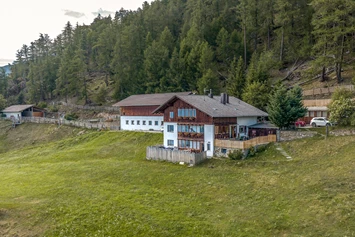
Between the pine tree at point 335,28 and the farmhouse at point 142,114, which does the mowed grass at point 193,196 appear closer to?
the farmhouse at point 142,114

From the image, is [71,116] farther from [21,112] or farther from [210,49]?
[210,49]

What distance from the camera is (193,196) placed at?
82.0 ft

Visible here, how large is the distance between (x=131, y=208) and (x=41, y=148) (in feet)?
120

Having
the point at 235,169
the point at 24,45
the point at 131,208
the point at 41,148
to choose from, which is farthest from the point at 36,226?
the point at 24,45

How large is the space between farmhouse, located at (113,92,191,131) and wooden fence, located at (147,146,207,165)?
581 inches

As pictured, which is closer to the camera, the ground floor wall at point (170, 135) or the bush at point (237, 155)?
the bush at point (237, 155)

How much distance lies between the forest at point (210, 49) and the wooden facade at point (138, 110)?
1269cm

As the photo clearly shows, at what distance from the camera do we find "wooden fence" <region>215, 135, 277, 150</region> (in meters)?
33.9

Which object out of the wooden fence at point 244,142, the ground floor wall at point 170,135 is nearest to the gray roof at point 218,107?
the ground floor wall at point 170,135

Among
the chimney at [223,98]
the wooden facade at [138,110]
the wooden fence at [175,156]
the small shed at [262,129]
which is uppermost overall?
the chimney at [223,98]

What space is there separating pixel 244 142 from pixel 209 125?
5.04 metres

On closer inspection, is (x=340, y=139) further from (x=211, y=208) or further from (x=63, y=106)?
(x=63, y=106)

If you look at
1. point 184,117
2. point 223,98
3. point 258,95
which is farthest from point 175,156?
point 258,95

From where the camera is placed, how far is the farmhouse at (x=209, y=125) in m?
36.4
